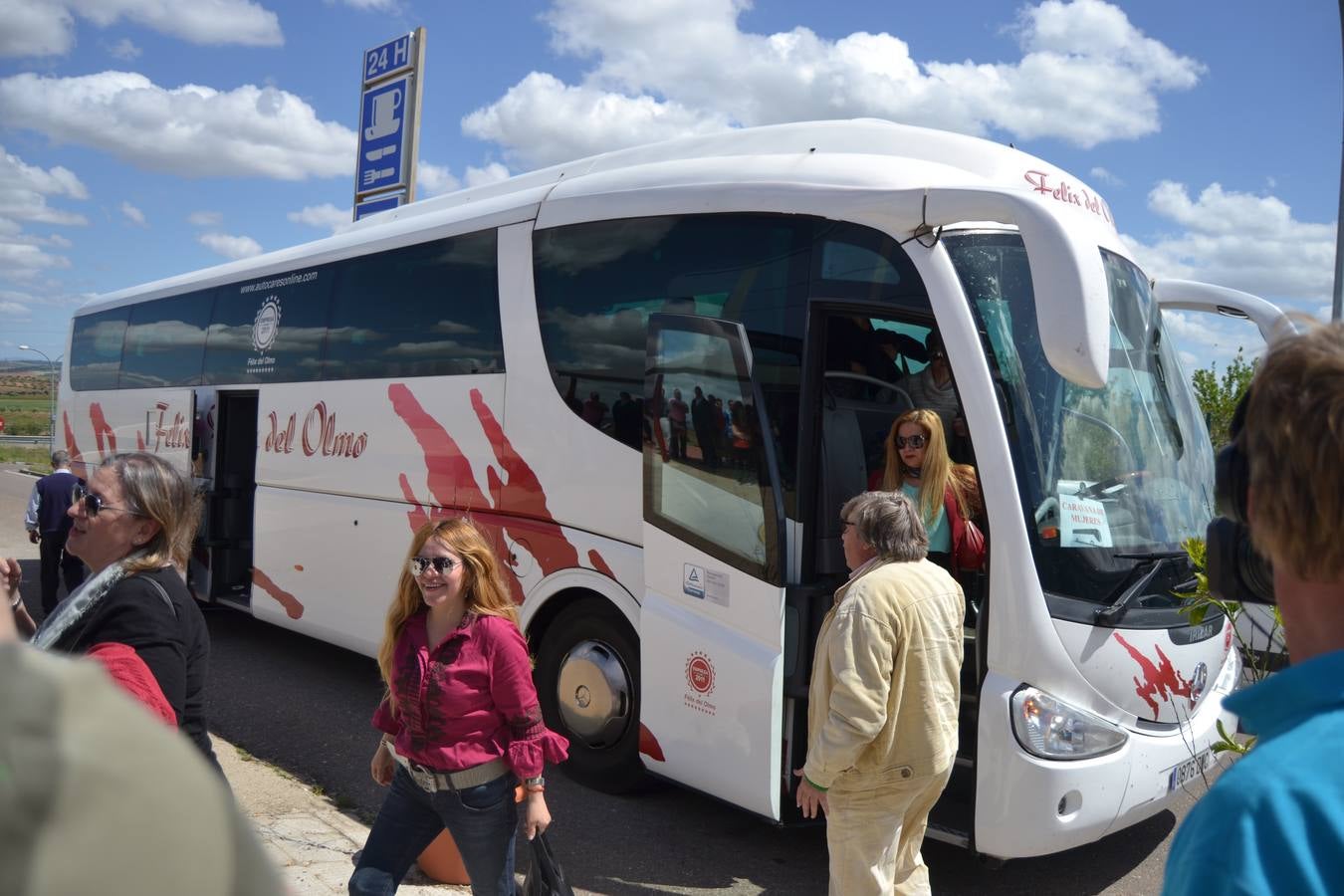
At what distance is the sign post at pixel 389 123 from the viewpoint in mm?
14570

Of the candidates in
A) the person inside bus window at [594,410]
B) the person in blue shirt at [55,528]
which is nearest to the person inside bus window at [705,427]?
the person inside bus window at [594,410]

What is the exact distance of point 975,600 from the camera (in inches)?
213

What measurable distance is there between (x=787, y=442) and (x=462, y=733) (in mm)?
2152

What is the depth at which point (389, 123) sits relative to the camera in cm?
1510

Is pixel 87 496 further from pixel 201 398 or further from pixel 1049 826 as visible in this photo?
Answer: pixel 201 398

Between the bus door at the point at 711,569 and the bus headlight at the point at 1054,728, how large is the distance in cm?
101

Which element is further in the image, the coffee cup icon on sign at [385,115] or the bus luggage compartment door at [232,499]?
the coffee cup icon on sign at [385,115]

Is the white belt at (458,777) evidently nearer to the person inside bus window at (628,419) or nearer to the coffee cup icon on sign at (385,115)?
the person inside bus window at (628,419)

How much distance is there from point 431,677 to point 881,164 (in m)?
3.15

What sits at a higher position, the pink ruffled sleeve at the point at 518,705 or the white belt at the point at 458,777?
the pink ruffled sleeve at the point at 518,705

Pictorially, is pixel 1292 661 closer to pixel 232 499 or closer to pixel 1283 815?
pixel 1283 815

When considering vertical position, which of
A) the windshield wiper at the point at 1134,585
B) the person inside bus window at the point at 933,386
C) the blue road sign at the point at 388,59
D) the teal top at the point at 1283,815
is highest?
the blue road sign at the point at 388,59

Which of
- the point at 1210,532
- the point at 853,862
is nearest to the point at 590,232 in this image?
the point at 853,862

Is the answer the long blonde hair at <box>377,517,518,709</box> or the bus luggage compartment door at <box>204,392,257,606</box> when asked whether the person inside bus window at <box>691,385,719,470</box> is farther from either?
the bus luggage compartment door at <box>204,392,257,606</box>
